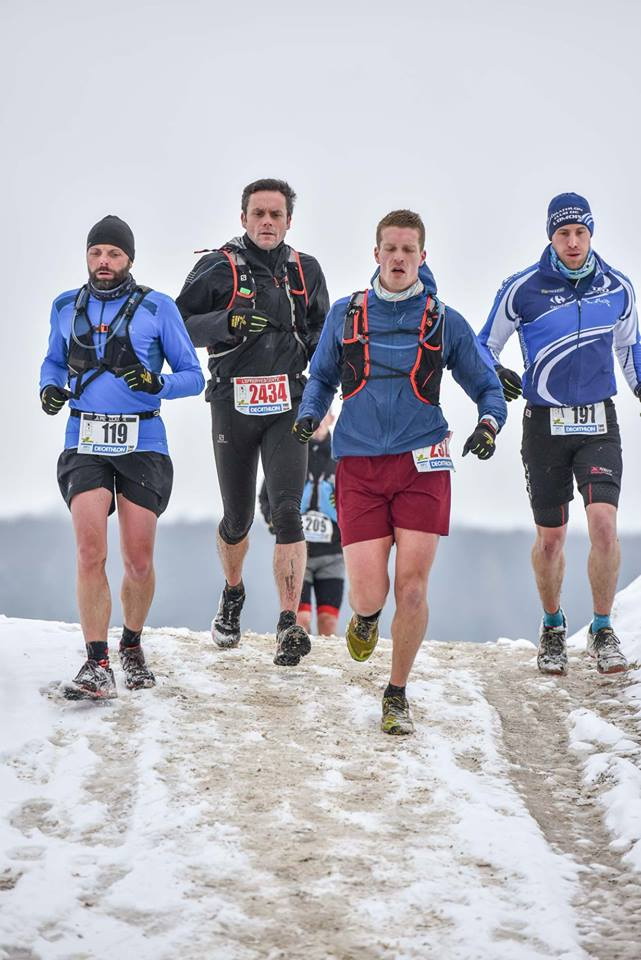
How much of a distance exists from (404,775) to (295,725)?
993 millimetres

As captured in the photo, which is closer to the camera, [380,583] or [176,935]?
[176,935]

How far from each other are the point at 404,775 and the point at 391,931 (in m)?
1.58

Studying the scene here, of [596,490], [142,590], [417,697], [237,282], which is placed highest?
[237,282]

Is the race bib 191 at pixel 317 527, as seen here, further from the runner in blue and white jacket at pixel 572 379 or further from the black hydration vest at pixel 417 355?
the black hydration vest at pixel 417 355

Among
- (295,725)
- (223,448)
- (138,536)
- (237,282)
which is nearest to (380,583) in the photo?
(295,725)

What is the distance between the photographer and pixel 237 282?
7.38 m

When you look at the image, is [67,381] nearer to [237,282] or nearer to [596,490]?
[237,282]

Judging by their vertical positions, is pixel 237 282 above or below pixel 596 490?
above

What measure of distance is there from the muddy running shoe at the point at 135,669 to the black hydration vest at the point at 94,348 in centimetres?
166

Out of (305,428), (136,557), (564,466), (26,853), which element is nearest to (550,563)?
(564,466)

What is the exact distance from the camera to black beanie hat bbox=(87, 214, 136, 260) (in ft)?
21.4

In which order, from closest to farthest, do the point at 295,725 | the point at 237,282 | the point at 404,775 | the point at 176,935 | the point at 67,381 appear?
the point at 176,935 → the point at 404,775 → the point at 295,725 → the point at 67,381 → the point at 237,282

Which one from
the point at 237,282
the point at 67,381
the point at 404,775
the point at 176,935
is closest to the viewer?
the point at 176,935

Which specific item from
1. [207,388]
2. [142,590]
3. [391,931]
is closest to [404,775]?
[391,931]
